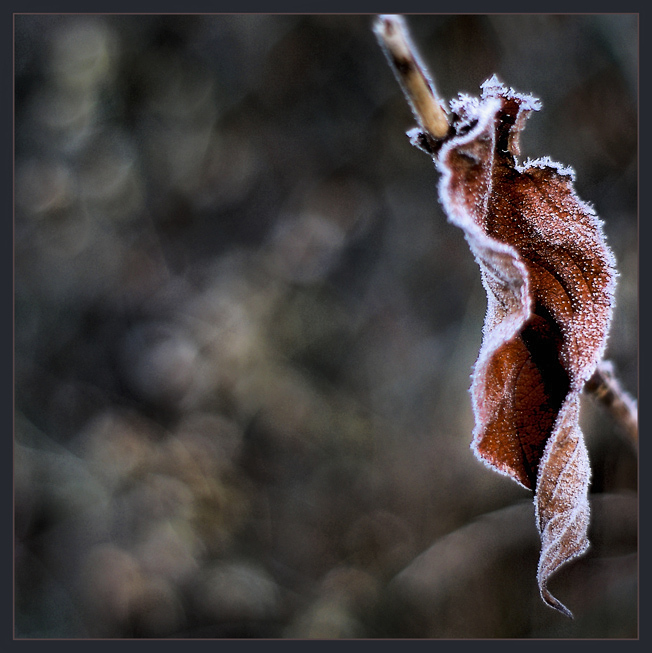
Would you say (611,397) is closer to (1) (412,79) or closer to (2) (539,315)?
(2) (539,315)

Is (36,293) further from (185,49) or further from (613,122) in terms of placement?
(613,122)

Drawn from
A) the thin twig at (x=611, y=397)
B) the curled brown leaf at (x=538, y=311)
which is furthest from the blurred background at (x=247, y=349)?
the curled brown leaf at (x=538, y=311)

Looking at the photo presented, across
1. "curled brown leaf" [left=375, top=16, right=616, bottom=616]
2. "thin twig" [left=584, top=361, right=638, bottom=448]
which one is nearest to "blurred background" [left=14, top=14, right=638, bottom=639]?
"thin twig" [left=584, top=361, right=638, bottom=448]

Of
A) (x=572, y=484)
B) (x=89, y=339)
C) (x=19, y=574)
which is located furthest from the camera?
(x=89, y=339)

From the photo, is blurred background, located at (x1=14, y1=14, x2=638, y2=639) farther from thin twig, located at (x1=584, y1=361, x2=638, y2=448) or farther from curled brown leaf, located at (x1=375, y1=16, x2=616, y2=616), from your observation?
curled brown leaf, located at (x1=375, y1=16, x2=616, y2=616)

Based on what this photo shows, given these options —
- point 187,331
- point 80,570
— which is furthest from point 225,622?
point 187,331

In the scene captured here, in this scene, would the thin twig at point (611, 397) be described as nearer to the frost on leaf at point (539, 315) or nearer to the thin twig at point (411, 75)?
the frost on leaf at point (539, 315)
